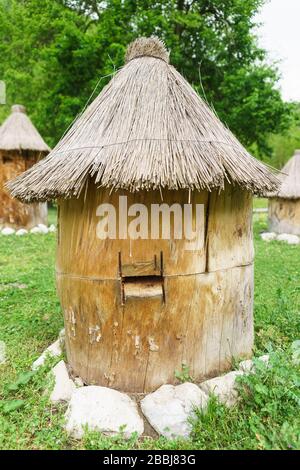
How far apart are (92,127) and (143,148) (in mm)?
732

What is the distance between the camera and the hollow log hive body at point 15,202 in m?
14.6

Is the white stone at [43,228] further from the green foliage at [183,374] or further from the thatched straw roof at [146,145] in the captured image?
the green foliage at [183,374]

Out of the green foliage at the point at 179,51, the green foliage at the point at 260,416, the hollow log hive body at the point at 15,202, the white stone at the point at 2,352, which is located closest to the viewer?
the green foliage at the point at 260,416

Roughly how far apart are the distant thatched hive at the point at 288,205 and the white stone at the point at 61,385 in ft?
37.8

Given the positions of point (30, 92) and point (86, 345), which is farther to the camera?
point (30, 92)

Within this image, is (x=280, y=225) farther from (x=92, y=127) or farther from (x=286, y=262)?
(x=92, y=127)

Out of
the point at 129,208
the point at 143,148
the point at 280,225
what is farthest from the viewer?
the point at 280,225

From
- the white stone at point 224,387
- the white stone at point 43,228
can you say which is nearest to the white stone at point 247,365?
the white stone at point 224,387

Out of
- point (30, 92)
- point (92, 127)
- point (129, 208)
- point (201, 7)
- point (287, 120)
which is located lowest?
point (129, 208)

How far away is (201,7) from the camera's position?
18.6 metres

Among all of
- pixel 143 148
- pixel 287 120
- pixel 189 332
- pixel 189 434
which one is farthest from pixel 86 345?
pixel 287 120

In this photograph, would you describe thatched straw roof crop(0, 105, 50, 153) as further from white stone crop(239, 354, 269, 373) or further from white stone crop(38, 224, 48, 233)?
white stone crop(239, 354, 269, 373)
